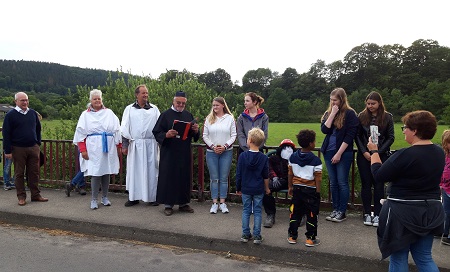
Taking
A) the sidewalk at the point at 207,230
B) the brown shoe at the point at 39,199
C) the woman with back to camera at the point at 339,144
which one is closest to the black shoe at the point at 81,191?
the sidewalk at the point at 207,230

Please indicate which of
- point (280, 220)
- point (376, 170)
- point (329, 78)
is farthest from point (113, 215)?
point (329, 78)

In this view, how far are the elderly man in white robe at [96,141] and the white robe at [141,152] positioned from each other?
0.27 meters

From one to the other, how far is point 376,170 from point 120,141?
4.73 metres

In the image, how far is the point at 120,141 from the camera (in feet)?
22.6

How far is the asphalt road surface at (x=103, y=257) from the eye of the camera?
174 inches

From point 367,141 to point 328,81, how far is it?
290 ft

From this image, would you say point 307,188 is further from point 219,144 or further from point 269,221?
point 219,144

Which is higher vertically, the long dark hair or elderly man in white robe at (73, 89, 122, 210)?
the long dark hair

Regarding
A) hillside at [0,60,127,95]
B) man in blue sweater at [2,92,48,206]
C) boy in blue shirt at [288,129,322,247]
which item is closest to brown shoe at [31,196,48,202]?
man in blue sweater at [2,92,48,206]

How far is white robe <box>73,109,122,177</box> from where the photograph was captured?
659 centimetres

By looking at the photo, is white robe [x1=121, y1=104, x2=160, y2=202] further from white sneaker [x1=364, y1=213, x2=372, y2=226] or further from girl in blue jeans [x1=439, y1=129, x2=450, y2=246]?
girl in blue jeans [x1=439, y1=129, x2=450, y2=246]

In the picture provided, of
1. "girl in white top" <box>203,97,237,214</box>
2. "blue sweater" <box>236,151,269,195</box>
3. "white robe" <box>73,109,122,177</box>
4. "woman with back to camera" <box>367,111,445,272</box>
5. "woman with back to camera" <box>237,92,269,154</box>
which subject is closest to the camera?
"woman with back to camera" <box>367,111,445,272</box>

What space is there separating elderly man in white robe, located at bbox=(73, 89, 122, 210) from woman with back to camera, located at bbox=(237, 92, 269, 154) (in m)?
2.29

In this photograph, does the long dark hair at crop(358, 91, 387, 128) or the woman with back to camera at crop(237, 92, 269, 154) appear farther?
the woman with back to camera at crop(237, 92, 269, 154)
